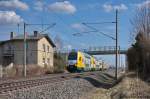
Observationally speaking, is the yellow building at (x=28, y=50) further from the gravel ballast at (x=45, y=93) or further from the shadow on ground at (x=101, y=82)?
the gravel ballast at (x=45, y=93)

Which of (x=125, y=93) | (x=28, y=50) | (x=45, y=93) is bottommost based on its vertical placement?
(x=45, y=93)

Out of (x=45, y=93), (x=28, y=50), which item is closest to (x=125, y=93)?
(x=45, y=93)

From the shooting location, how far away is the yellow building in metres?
84.2

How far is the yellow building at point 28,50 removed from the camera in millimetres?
84188

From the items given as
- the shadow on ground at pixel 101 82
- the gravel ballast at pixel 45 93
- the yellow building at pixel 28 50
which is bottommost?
the shadow on ground at pixel 101 82

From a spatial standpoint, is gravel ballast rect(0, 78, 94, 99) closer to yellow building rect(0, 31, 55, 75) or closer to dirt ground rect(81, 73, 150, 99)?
dirt ground rect(81, 73, 150, 99)

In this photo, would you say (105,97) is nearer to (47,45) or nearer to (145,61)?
(145,61)

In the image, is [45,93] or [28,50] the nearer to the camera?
[45,93]

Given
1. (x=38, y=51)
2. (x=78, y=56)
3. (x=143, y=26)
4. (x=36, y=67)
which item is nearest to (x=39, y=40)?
(x=38, y=51)

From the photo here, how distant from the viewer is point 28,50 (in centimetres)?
8544

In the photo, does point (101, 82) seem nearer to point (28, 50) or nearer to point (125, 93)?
point (125, 93)

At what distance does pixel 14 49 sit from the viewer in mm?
86062

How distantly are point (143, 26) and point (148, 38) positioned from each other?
19.4 ft

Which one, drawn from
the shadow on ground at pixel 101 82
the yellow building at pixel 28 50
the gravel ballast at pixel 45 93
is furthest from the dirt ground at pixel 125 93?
the yellow building at pixel 28 50
